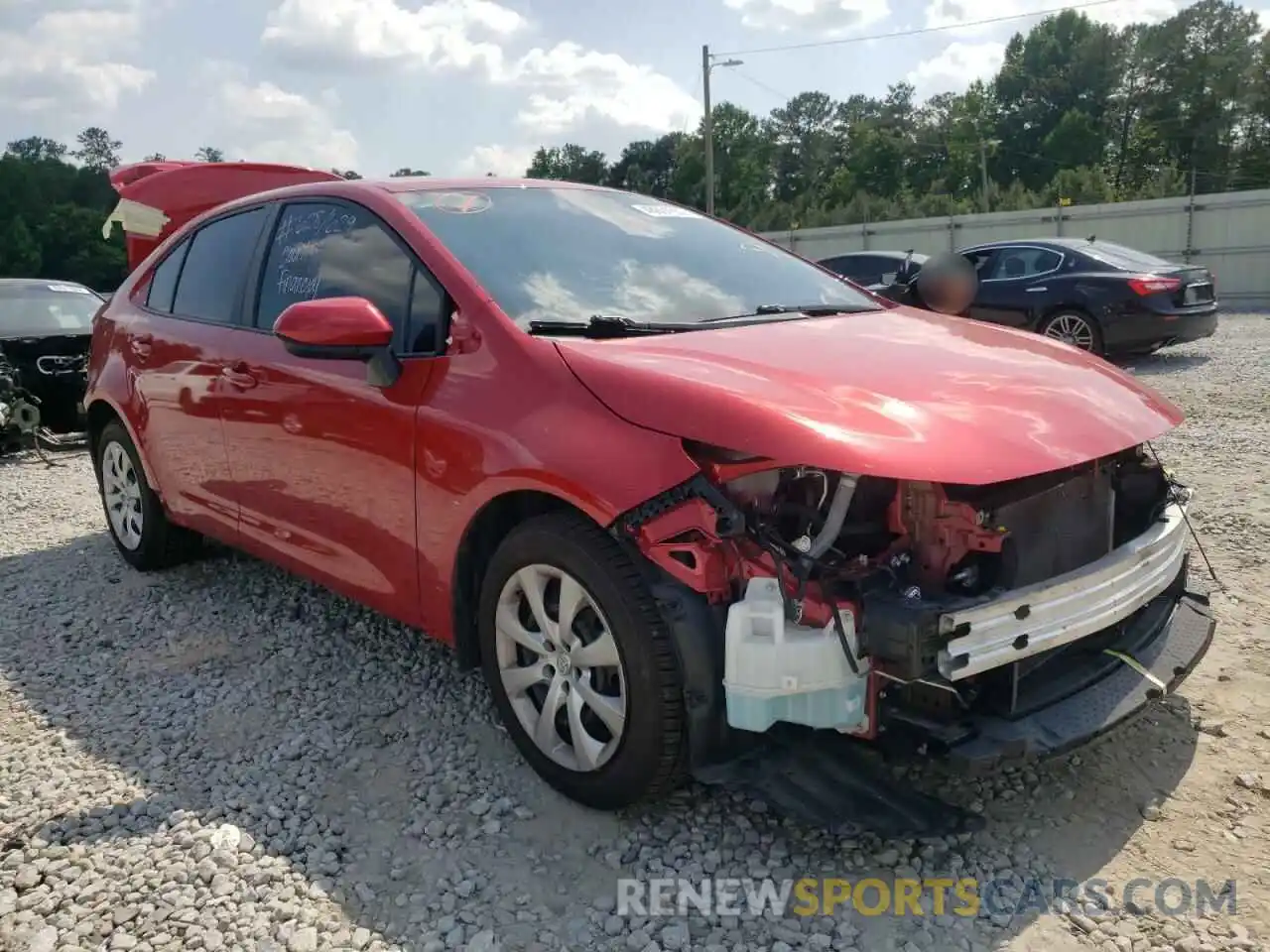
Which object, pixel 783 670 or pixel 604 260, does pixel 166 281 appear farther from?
pixel 783 670

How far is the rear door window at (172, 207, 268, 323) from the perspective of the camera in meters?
4.16

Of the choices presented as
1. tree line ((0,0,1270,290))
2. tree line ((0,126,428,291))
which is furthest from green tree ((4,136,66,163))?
tree line ((0,126,428,291))

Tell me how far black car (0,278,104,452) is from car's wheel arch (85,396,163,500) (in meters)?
3.83

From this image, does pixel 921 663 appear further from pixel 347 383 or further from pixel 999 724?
pixel 347 383

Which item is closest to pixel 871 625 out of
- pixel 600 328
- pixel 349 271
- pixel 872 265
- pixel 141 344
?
pixel 600 328

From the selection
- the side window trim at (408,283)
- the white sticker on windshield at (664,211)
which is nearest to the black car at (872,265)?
the white sticker on windshield at (664,211)

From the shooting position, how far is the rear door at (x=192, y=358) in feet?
13.6

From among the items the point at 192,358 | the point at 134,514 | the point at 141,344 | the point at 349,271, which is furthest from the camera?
the point at 134,514

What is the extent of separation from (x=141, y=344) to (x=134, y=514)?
35.5 inches

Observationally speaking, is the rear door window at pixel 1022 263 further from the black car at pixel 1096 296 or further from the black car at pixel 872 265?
the black car at pixel 872 265

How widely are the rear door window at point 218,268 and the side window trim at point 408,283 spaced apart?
98 millimetres

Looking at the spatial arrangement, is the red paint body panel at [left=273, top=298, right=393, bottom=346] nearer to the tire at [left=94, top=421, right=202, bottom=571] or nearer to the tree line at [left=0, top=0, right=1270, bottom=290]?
the tire at [left=94, top=421, right=202, bottom=571]

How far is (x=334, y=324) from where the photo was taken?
2.97 m

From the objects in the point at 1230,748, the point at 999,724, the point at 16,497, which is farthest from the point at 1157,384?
the point at 16,497
